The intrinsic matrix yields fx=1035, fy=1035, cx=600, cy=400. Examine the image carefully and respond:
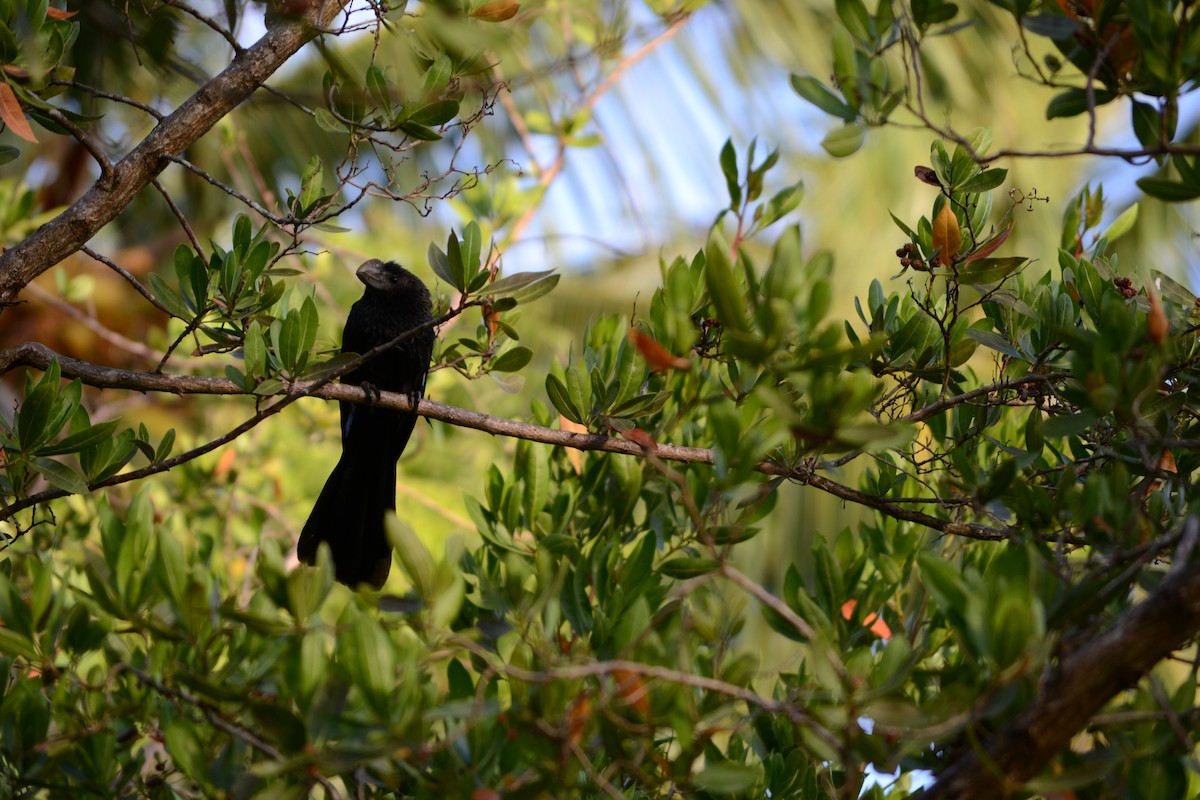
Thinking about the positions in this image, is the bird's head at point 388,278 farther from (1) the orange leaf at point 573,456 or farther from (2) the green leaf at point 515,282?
(2) the green leaf at point 515,282

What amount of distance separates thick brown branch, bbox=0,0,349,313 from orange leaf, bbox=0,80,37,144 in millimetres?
251

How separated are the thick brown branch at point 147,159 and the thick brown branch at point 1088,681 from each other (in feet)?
6.55

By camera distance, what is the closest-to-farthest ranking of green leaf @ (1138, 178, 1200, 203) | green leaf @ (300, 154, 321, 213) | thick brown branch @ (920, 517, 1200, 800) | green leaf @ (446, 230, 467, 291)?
thick brown branch @ (920, 517, 1200, 800), green leaf @ (1138, 178, 1200, 203), green leaf @ (446, 230, 467, 291), green leaf @ (300, 154, 321, 213)

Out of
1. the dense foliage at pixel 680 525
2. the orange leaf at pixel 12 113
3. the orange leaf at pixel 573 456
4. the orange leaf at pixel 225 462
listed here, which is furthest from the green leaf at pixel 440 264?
the orange leaf at pixel 225 462

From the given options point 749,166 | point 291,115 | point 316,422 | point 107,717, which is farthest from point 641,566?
point 291,115

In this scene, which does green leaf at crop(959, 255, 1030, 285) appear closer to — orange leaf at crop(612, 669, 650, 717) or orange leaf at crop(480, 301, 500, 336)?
orange leaf at crop(480, 301, 500, 336)

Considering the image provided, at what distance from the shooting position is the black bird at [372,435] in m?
3.49

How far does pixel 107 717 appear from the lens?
1826mm

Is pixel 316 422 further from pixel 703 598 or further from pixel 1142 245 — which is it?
pixel 1142 245

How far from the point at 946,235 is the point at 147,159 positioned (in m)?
1.86

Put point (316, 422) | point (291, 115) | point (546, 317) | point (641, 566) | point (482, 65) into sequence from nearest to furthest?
point (641, 566) < point (482, 65) < point (316, 422) < point (291, 115) < point (546, 317)

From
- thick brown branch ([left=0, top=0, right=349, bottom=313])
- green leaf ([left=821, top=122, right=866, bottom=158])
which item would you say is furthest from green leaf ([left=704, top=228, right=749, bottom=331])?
thick brown branch ([left=0, top=0, right=349, bottom=313])

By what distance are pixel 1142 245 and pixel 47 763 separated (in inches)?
569

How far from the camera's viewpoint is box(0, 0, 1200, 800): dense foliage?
1554mm
